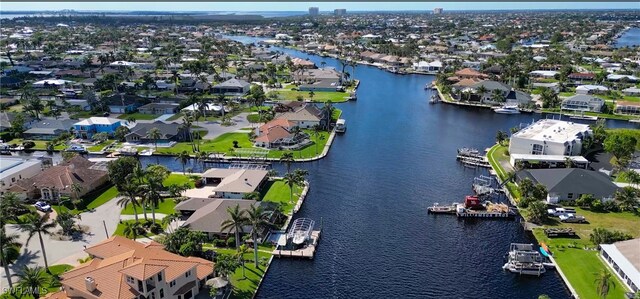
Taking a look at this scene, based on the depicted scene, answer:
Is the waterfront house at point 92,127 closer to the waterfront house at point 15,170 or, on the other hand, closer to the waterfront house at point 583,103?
the waterfront house at point 15,170

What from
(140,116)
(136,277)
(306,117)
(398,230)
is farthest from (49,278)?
(140,116)

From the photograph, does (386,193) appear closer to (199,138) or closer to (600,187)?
(600,187)

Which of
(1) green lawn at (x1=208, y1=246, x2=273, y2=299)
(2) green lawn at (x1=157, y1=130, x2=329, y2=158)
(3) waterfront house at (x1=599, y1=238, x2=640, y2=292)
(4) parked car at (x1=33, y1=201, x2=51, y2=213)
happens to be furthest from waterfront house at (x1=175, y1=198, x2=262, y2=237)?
(3) waterfront house at (x1=599, y1=238, x2=640, y2=292)

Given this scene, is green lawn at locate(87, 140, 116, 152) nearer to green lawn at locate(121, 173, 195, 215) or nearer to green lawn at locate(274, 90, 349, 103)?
green lawn at locate(121, 173, 195, 215)

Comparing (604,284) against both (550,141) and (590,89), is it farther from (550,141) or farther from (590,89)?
(590,89)

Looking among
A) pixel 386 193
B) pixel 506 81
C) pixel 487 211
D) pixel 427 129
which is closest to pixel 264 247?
pixel 386 193

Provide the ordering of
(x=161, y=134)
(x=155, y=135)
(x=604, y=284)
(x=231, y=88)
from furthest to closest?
(x=231, y=88) → (x=161, y=134) → (x=155, y=135) → (x=604, y=284)

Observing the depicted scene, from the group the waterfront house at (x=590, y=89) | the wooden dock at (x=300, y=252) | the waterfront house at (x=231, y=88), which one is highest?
the waterfront house at (x=590, y=89)

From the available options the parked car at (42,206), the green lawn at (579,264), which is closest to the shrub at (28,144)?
the parked car at (42,206)
